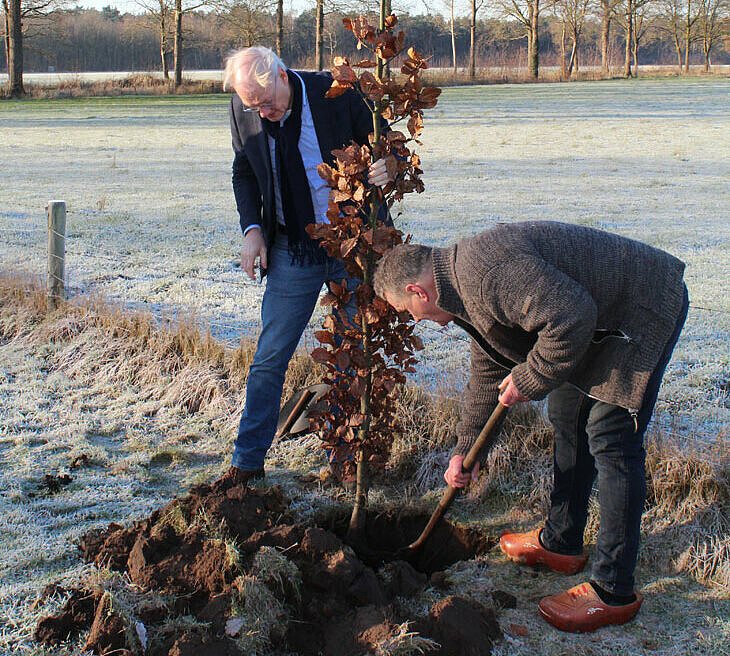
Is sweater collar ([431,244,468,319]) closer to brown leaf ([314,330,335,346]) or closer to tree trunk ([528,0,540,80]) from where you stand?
brown leaf ([314,330,335,346])

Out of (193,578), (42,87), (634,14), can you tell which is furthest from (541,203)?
(634,14)

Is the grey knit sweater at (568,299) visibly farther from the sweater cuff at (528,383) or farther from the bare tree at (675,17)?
the bare tree at (675,17)

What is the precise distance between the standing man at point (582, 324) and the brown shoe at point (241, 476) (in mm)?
1446

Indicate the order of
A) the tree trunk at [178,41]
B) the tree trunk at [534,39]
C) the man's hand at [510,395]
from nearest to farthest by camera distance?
the man's hand at [510,395] → the tree trunk at [178,41] → the tree trunk at [534,39]

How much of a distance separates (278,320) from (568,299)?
1549mm

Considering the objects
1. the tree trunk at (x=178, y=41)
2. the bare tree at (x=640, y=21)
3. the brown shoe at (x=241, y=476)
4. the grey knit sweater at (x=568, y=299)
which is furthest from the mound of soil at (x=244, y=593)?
the bare tree at (x=640, y=21)

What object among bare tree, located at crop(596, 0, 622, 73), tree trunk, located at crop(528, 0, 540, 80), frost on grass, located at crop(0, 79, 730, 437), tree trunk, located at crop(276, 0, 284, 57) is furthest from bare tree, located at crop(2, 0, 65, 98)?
bare tree, located at crop(596, 0, 622, 73)

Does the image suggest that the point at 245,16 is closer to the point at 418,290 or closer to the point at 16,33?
the point at 16,33

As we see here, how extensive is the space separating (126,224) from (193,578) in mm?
7416

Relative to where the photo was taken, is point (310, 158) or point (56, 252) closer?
point (310, 158)

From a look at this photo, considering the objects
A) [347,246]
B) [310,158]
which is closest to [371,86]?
[347,246]

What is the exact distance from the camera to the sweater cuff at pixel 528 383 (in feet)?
7.43

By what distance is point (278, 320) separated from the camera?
331cm

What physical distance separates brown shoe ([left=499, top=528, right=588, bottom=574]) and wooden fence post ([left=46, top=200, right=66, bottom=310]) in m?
3.96
